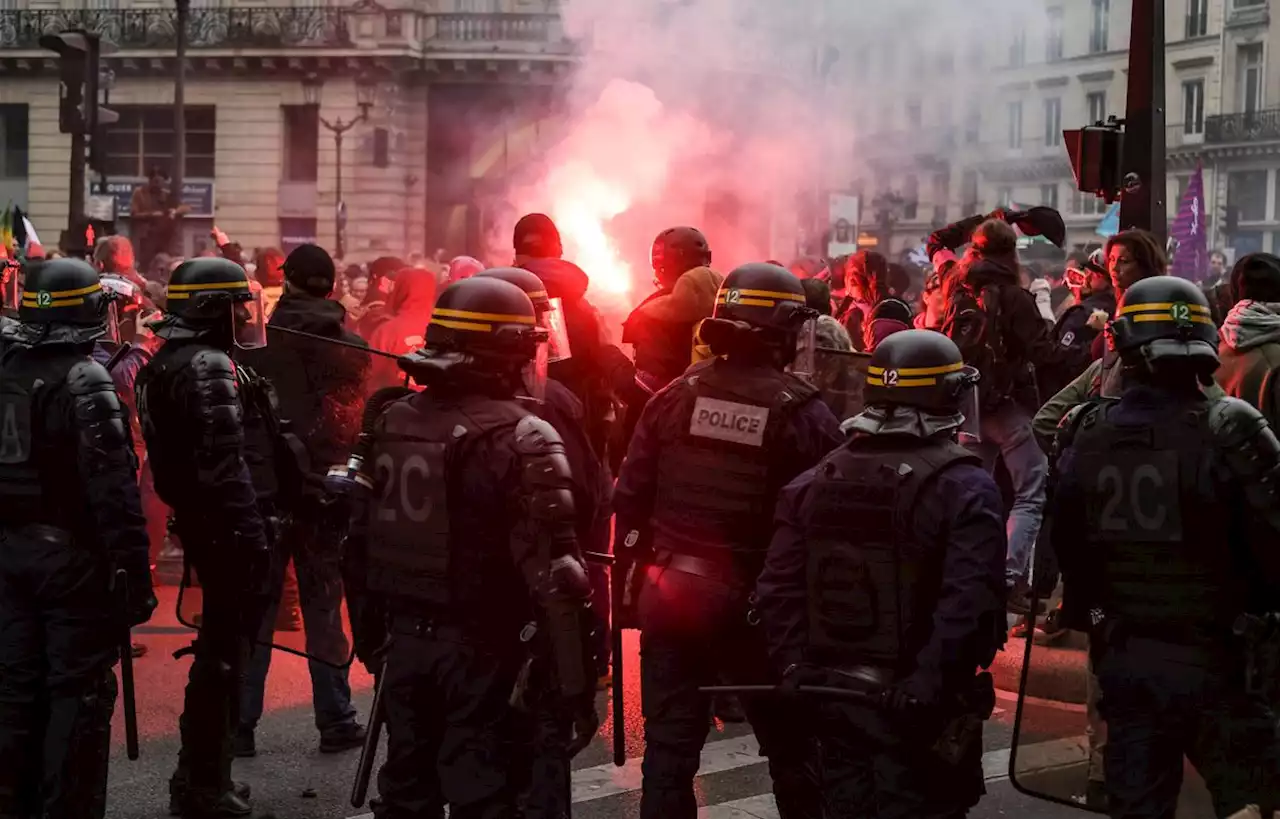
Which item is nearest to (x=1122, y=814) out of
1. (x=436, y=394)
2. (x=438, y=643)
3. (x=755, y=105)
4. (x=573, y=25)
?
(x=438, y=643)

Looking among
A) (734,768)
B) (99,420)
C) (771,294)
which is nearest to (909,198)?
(734,768)

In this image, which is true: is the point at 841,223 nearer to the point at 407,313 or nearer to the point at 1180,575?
the point at 407,313

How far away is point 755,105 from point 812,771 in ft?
42.4

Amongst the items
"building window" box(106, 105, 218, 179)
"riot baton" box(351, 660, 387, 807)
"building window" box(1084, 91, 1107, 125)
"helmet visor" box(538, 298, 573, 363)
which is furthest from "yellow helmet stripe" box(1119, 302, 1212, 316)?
"building window" box(106, 105, 218, 179)

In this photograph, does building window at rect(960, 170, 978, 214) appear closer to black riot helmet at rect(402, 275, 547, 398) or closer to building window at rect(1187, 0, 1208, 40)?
building window at rect(1187, 0, 1208, 40)

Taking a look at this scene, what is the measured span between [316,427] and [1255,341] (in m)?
3.80

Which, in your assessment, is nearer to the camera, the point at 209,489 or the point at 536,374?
the point at 536,374

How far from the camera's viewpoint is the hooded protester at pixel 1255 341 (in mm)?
6293

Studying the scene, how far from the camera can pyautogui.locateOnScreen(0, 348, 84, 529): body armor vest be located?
516 cm

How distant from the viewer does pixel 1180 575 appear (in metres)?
4.33

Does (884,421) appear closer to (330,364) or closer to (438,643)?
(438,643)

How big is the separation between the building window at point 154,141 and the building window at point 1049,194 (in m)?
19.8

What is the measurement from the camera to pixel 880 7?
674 inches

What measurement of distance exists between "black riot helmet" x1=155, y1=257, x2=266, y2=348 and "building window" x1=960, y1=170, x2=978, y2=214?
24.9m
